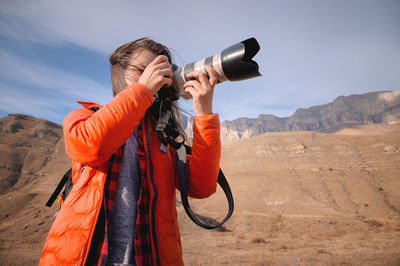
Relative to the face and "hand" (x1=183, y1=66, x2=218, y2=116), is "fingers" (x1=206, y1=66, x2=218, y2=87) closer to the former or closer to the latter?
"hand" (x1=183, y1=66, x2=218, y2=116)

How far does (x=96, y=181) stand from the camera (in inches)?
46.9

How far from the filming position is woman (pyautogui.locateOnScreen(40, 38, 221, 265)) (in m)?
1.10

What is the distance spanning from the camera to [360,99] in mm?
135750

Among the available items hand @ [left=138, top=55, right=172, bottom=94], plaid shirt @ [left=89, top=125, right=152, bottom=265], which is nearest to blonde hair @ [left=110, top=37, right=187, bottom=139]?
hand @ [left=138, top=55, right=172, bottom=94]

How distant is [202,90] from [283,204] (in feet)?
72.3

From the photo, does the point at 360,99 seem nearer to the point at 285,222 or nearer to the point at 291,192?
the point at 291,192

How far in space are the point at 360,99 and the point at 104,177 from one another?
6729 inches

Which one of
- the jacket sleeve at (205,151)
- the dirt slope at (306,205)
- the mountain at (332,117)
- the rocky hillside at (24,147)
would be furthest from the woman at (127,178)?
the mountain at (332,117)

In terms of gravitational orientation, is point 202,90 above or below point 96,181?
above

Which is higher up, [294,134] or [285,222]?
[294,134]

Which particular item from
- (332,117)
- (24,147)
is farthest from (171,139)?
(332,117)

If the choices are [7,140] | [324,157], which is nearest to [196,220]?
[324,157]

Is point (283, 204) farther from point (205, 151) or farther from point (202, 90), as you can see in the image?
point (202, 90)

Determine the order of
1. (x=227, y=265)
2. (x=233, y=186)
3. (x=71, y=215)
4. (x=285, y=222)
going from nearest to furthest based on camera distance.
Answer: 1. (x=71, y=215)
2. (x=227, y=265)
3. (x=285, y=222)
4. (x=233, y=186)
